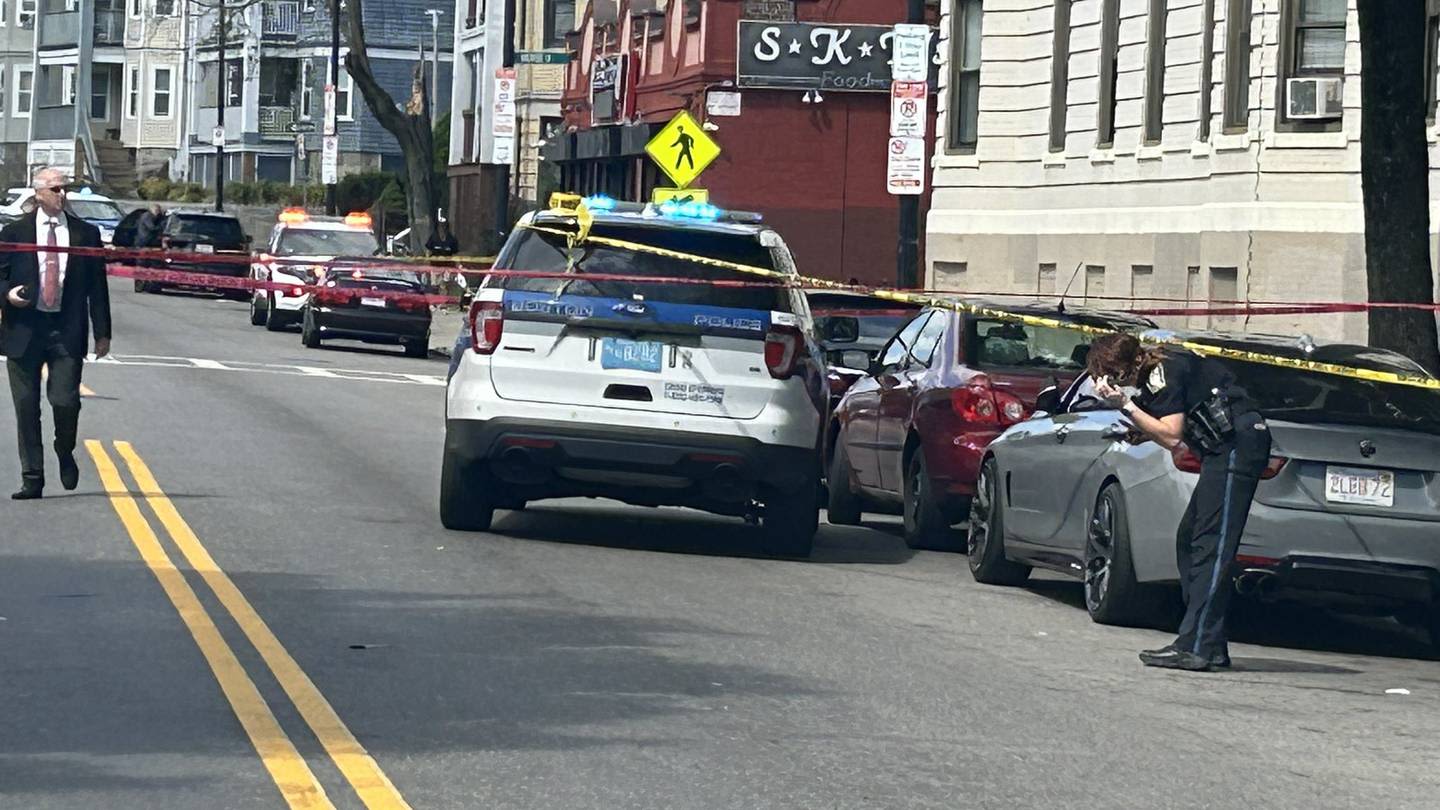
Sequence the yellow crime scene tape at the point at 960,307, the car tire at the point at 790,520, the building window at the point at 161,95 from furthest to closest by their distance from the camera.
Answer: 1. the building window at the point at 161,95
2. the car tire at the point at 790,520
3. the yellow crime scene tape at the point at 960,307

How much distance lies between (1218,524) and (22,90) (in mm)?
93028

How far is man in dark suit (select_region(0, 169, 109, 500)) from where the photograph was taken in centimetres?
1527

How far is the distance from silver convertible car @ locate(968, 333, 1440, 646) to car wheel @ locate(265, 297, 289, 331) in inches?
1084

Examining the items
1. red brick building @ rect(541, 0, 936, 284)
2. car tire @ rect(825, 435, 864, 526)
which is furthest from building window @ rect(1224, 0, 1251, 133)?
red brick building @ rect(541, 0, 936, 284)

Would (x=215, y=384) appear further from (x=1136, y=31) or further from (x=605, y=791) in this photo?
(x=605, y=791)

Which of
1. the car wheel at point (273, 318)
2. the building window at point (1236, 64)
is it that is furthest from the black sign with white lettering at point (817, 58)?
the building window at point (1236, 64)

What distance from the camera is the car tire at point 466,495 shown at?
46.9 ft

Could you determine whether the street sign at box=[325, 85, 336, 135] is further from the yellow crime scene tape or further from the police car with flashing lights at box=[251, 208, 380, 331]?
the yellow crime scene tape

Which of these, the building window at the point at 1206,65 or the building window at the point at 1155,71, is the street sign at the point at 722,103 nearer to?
the building window at the point at 1155,71

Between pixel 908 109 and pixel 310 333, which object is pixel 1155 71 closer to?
pixel 908 109


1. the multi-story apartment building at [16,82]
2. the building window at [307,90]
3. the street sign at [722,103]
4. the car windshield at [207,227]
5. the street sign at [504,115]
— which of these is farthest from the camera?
the multi-story apartment building at [16,82]

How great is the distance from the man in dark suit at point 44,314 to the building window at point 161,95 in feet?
267

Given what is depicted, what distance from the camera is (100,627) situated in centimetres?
1071

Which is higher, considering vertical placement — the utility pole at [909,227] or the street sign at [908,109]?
the street sign at [908,109]
